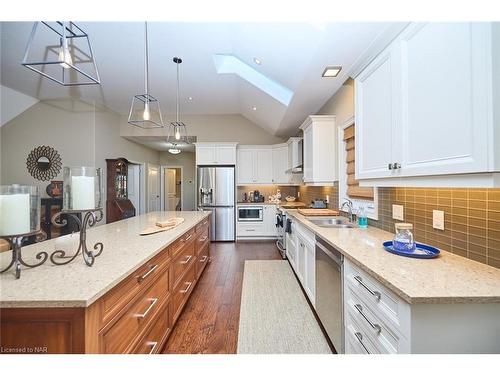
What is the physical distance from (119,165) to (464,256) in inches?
236

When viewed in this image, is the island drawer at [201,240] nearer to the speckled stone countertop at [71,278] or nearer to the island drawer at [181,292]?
the island drawer at [181,292]

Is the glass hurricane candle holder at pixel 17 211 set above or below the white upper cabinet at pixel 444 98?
below

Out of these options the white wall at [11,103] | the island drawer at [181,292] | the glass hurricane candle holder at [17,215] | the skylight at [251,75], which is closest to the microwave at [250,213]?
the skylight at [251,75]

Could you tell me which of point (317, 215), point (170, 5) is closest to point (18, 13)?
point (170, 5)

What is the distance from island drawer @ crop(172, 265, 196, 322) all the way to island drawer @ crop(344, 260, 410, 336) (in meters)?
1.43

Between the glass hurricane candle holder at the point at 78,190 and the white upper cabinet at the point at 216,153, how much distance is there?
167 inches

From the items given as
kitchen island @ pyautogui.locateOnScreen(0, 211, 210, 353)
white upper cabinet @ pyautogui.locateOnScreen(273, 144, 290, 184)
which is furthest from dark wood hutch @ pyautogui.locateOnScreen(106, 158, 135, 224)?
kitchen island @ pyautogui.locateOnScreen(0, 211, 210, 353)

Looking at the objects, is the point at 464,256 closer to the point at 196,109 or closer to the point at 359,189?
→ the point at 359,189

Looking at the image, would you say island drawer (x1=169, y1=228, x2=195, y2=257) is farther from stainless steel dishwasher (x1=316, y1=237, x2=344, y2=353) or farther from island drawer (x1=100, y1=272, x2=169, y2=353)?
stainless steel dishwasher (x1=316, y1=237, x2=344, y2=353)

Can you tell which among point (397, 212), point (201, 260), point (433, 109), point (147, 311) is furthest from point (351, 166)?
point (147, 311)

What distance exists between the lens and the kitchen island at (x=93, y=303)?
862 millimetres

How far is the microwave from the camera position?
212 inches

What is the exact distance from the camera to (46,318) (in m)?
0.86

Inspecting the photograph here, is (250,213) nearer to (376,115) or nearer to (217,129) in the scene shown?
(217,129)
